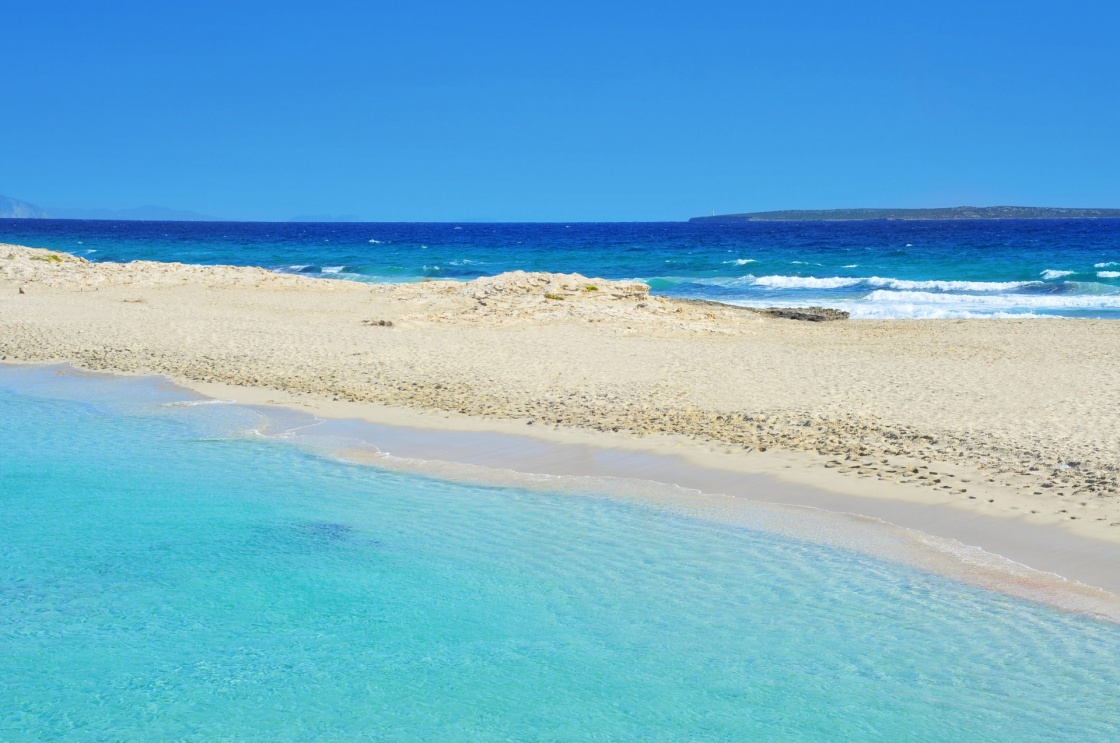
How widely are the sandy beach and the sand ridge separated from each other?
4cm

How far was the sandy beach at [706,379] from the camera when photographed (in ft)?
27.9

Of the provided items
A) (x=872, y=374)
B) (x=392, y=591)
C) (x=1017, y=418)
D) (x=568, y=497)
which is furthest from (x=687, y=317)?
(x=392, y=591)

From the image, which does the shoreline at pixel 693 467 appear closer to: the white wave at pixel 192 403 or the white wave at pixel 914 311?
the white wave at pixel 192 403

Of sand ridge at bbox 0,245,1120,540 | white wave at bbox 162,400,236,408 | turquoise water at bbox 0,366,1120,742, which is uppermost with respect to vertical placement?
sand ridge at bbox 0,245,1120,540

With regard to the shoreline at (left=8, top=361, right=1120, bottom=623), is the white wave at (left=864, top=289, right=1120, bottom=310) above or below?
below

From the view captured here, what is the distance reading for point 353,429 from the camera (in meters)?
11.3

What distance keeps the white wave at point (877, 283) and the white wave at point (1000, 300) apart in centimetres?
174

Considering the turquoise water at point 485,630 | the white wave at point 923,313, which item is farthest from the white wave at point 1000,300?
the turquoise water at point 485,630

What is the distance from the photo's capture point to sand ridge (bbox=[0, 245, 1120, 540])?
29.8 feet

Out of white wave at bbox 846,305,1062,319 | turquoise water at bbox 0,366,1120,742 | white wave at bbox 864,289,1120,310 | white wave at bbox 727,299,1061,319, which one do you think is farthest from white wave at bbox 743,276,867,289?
turquoise water at bbox 0,366,1120,742

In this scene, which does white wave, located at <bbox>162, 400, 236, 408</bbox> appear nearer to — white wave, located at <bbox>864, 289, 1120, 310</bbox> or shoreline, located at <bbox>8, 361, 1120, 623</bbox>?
shoreline, located at <bbox>8, 361, 1120, 623</bbox>

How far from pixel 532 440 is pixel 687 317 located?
10497mm

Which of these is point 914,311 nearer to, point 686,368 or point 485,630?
point 686,368

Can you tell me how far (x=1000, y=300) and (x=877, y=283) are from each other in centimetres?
619
